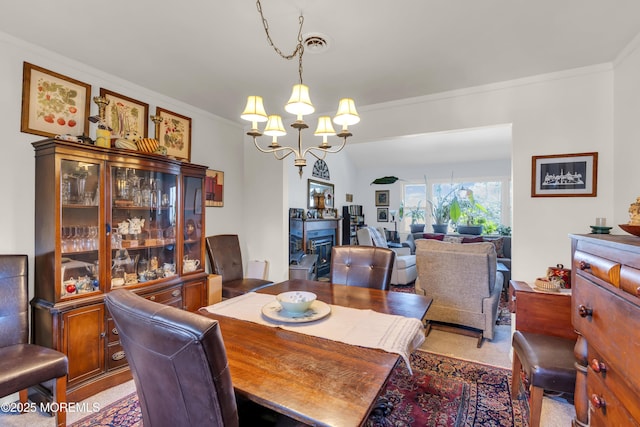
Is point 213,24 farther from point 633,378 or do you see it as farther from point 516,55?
point 633,378

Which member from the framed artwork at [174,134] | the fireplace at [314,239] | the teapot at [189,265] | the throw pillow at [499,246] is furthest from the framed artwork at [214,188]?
the throw pillow at [499,246]

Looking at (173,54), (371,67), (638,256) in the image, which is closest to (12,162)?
(173,54)

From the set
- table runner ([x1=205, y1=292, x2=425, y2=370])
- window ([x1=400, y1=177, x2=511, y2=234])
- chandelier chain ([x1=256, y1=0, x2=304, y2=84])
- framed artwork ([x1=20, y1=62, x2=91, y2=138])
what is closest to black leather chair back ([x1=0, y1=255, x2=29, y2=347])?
framed artwork ([x1=20, y1=62, x2=91, y2=138])

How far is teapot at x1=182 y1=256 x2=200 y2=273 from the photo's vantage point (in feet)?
9.25

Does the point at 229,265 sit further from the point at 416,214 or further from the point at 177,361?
the point at 416,214

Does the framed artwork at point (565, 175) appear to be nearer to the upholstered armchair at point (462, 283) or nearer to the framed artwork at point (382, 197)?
the upholstered armchair at point (462, 283)

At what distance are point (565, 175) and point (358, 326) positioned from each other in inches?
86.5

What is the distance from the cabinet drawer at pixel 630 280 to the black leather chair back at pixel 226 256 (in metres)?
3.19

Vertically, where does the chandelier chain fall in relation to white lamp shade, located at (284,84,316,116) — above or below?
above

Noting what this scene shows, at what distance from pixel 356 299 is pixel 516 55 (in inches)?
80.3

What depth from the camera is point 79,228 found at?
2.14 metres

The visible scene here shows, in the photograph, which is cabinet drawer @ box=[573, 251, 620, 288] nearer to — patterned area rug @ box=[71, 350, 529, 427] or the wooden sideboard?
the wooden sideboard

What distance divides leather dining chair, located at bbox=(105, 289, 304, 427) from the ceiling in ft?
5.35

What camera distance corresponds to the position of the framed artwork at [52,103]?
81.9 inches
